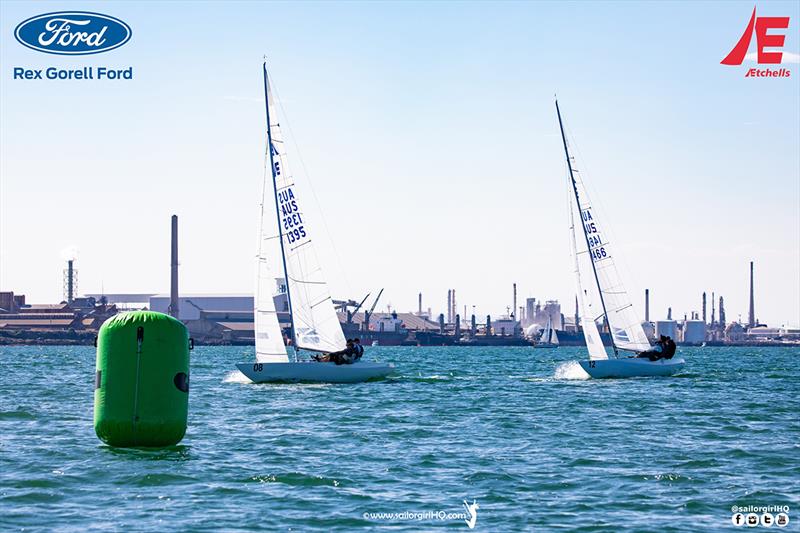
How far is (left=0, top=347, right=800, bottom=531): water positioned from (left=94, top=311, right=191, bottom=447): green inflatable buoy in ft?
1.62

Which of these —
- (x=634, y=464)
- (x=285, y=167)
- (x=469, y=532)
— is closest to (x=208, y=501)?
(x=469, y=532)

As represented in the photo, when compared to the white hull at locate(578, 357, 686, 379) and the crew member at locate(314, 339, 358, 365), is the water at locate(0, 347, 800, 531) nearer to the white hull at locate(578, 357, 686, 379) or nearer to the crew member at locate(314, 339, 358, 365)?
the crew member at locate(314, 339, 358, 365)

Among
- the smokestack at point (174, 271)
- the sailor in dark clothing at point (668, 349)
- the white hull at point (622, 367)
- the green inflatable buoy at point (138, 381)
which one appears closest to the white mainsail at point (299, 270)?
the white hull at point (622, 367)

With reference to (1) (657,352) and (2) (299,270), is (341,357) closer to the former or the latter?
(2) (299,270)

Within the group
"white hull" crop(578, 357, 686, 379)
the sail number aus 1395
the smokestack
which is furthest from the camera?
the smokestack

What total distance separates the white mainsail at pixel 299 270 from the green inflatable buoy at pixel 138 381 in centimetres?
2425

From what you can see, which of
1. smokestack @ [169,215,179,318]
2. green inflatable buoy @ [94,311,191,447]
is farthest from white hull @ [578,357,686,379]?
smokestack @ [169,215,179,318]

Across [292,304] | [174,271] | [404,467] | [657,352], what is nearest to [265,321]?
[292,304]

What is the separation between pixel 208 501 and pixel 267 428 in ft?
35.3

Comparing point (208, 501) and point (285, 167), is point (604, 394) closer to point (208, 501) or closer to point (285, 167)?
point (285, 167)

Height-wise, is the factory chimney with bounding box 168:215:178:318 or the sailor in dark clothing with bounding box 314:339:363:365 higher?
the factory chimney with bounding box 168:215:178:318

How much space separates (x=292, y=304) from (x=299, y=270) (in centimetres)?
143

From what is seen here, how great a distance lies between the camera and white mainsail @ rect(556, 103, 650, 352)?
172 ft

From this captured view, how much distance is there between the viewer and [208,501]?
16.5 metres
